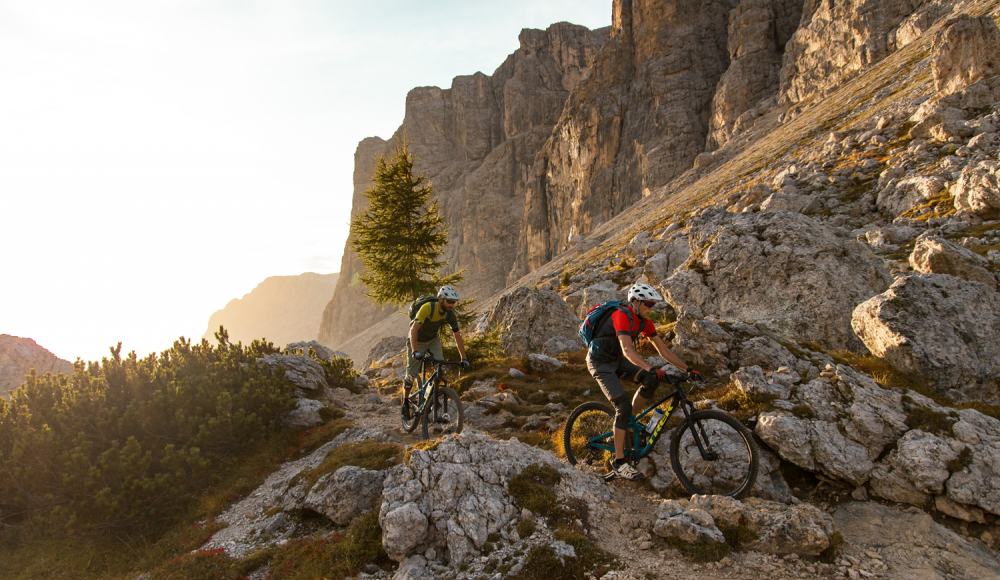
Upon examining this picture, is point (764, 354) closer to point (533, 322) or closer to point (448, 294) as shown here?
point (448, 294)

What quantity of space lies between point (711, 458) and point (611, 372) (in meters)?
1.76

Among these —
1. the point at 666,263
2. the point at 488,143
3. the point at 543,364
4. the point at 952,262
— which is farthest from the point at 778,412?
the point at 488,143

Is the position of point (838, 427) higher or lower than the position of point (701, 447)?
higher

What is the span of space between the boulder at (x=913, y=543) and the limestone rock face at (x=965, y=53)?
→ 121 feet

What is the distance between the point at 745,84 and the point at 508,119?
75247mm

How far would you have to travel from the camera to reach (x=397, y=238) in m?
17.7

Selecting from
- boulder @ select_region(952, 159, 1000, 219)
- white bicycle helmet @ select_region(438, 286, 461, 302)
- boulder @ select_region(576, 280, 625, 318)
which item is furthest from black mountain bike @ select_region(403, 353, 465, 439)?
boulder @ select_region(952, 159, 1000, 219)

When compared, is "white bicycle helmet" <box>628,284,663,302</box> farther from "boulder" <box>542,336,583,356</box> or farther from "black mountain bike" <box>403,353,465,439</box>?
"boulder" <box>542,336,583,356</box>

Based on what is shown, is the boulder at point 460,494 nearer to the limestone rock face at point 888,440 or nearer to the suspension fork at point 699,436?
the suspension fork at point 699,436

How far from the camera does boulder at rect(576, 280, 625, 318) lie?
2170 cm

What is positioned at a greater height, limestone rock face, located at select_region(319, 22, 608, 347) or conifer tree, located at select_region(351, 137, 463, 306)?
limestone rock face, located at select_region(319, 22, 608, 347)

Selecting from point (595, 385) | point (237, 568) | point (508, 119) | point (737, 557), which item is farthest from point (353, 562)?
point (508, 119)

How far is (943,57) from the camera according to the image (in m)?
30.1

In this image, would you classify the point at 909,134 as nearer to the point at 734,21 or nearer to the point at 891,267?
the point at 891,267
